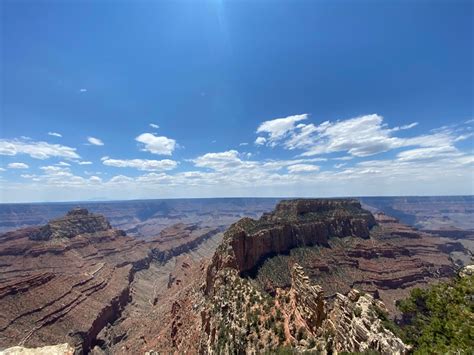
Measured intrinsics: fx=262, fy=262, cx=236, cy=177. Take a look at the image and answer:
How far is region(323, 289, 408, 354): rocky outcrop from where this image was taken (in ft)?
85.8

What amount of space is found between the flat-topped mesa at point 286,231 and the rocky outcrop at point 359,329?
45.5 metres

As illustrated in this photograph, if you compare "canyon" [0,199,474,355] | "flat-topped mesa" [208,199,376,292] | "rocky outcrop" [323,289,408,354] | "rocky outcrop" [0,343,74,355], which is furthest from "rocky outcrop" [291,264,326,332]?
"flat-topped mesa" [208,199,376,292]

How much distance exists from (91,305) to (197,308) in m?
72.9

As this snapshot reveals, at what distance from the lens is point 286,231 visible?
11925cm

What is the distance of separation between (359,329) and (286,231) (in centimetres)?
9062

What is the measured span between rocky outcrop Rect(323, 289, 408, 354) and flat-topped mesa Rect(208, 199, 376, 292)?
45.5m

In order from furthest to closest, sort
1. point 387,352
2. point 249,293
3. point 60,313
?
point 60,313
point 249,293
point 387,352

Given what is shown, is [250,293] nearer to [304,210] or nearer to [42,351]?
[42,351]

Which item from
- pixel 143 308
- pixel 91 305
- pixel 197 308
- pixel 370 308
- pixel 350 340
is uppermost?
pixel 370 308

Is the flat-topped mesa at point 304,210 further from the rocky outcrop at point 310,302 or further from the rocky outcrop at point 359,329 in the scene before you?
the rocky outcrop at point 359,329

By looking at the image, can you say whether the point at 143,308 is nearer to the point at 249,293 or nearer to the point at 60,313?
the point at 60,313

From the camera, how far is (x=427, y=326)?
1235 inches

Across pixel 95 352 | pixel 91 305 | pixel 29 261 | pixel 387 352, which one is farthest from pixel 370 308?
pixel 29 261

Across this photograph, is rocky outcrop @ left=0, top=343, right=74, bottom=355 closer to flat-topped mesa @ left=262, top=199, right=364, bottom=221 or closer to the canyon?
the canyon
